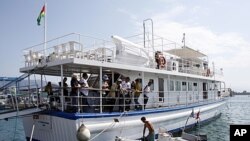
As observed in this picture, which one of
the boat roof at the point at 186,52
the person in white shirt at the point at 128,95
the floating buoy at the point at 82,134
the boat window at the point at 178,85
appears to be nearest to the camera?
the floating buoy at the point at 82,134

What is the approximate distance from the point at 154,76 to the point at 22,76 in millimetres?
7545

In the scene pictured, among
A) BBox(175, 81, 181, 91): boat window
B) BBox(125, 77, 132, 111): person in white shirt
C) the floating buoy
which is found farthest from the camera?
BBox(175, 81, 181, 91): boat window

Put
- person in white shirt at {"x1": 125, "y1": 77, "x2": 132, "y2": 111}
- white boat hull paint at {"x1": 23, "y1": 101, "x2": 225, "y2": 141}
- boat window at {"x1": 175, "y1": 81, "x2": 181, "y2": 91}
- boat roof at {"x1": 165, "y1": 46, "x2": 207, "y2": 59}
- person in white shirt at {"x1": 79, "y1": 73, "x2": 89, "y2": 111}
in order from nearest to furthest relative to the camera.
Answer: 1. white boat hull paint at {"x1": 23, "y1": 101, "x2": 225, "y2": 141}
2. person in white shirt at {"x1": 79, "y1": 73, "x2": 89, "y2": 111}
3. person in white shirt at {"x1": 125, "y1": 77, "x2": 132, "y2": 111}
4. boat window at {"x1": 175, "y1": 81, "x2": 181, "y2": 91}
5. boat roof at {"x1": 165, "y1": 46, "x2": 207, "y2": 59}

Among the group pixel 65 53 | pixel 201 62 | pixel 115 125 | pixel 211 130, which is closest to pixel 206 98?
pixel 201 62

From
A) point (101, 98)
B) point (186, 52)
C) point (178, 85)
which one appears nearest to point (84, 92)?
point (101, 98)

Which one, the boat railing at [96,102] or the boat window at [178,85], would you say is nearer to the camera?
the boat railing at [96,102]

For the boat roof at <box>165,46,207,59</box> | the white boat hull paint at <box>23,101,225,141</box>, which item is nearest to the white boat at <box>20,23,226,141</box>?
the white boat hull paint at <box>23,101,225,141</box>

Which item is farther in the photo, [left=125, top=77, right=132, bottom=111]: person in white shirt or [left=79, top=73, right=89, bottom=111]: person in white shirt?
[left=125, top=77, right=132, bottom=111]: person in white shirt

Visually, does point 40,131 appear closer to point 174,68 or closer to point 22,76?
point 22,76

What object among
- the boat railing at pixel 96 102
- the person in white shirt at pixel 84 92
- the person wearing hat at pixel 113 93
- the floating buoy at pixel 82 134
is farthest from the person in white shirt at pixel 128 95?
→ the floating buoy at pixel 82 134

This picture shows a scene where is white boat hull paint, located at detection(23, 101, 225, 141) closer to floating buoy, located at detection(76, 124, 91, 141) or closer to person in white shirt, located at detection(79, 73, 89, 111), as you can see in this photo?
floating buoy, located at detection(76, 124, 91, 141)

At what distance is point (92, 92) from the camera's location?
12.3 m

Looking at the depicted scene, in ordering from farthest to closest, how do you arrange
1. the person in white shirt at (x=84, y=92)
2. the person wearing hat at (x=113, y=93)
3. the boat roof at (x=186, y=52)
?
1. the boat roof at (x=186, y=52)
2. the person wearing hat at (x=113, y=93)
3. the person in white shirt at (x=84, y=92)

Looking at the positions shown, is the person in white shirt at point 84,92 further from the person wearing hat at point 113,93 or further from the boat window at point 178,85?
the boat window at point 178,85
